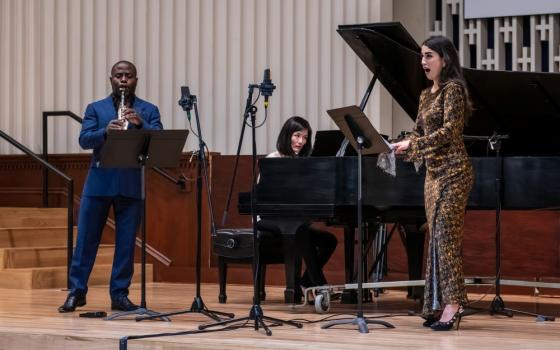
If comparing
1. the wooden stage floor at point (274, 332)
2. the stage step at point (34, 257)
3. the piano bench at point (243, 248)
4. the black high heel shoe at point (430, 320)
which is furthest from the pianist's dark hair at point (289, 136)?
the stage step at point (34, 257)

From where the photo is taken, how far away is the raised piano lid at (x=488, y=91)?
6000 mm

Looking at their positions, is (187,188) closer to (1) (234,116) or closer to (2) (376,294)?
(1) (234,116)

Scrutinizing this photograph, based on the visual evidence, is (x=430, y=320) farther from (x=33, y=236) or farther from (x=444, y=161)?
(x=33, y=236)

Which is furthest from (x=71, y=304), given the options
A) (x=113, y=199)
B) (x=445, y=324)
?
(x=445, y=324)

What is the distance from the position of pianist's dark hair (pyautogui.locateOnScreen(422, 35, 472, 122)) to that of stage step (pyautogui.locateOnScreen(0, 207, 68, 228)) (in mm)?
4947

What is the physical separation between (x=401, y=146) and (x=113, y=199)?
1893 mm

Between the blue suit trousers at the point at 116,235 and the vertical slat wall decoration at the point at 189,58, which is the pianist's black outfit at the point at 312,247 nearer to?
the blue suit trousers at the point at 116,235

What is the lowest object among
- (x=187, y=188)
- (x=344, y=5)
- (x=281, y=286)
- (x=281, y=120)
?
(x=281, y=286)

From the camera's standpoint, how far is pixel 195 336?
205 inches

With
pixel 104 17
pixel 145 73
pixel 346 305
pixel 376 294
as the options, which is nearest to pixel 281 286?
pixel 376 294

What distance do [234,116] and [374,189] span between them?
11.1 feet

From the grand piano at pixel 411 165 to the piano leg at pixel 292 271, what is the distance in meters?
0.19

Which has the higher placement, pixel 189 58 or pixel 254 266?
pixel 189 58

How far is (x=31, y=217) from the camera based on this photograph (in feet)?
30.5
